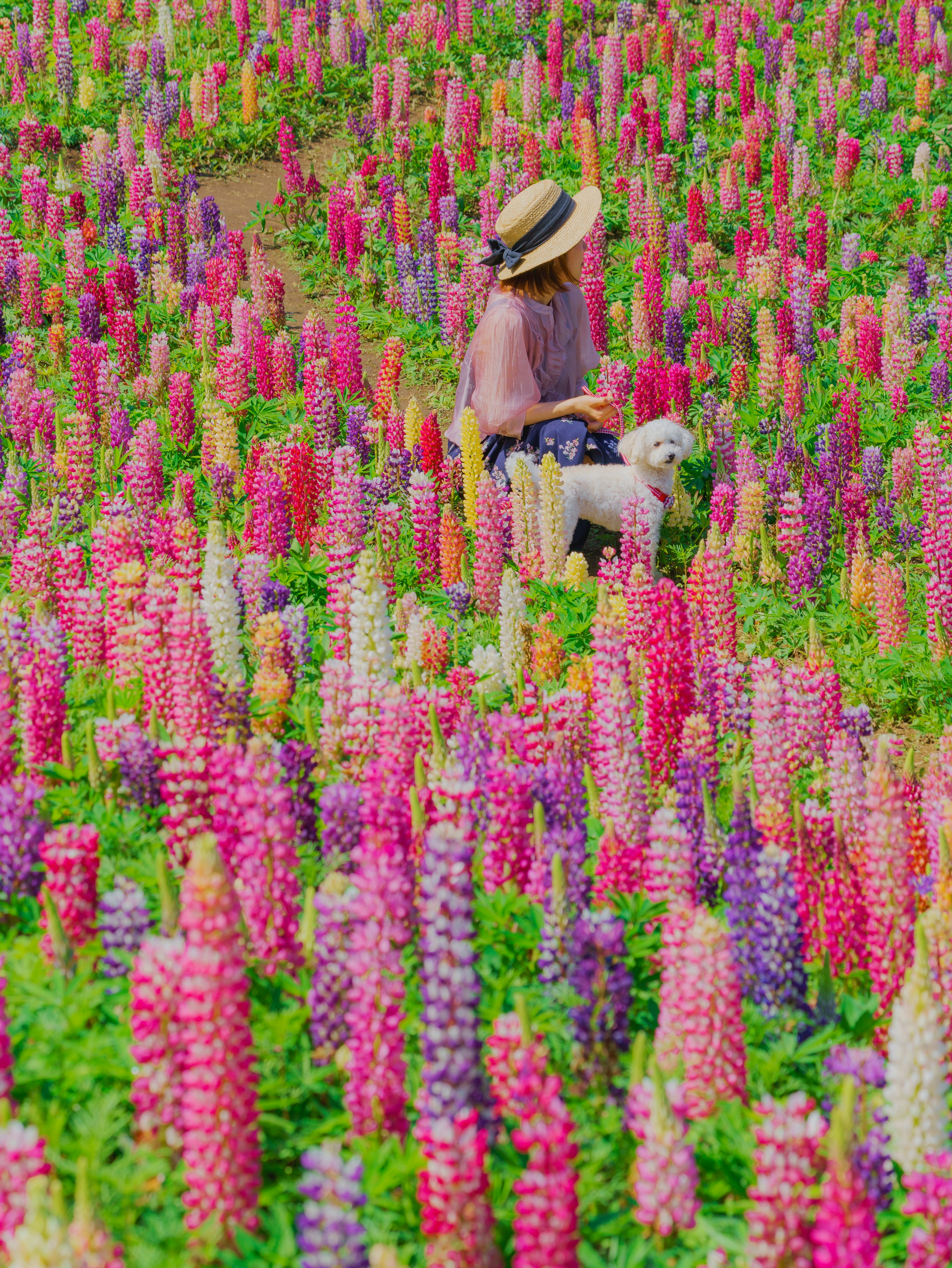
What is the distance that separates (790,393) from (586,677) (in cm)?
436

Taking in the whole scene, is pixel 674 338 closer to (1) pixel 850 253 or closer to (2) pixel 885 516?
(1) pixel 850 253

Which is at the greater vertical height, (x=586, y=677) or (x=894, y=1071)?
(x=586, y=677)

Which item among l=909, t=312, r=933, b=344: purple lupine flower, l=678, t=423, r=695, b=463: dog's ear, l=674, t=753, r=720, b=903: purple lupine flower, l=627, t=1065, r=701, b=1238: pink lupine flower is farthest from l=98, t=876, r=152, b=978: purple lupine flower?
l=909, t=312, r=933, b=344: purple lupine flower

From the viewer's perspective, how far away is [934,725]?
6.00 metres

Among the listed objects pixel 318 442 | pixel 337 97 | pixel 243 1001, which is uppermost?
pixel 337 97

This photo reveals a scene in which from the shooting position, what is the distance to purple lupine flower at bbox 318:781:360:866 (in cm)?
395

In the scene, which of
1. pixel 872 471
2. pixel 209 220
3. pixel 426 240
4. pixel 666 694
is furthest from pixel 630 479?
pixel 209 220

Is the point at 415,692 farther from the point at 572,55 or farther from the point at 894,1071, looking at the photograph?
the point at 572,55

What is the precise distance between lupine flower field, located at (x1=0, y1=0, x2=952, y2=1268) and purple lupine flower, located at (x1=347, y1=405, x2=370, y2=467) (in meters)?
0.03

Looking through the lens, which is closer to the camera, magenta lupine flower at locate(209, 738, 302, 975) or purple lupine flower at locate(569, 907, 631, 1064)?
purple lupine flower at locate(569, 907, 631, 1064)

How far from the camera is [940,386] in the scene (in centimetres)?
893

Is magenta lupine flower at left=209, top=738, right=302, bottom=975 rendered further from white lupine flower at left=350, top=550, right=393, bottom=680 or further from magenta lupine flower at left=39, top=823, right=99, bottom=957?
white lupine flower at left=350, top=550, right=393, bottom=680

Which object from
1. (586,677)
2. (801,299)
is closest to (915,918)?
(586,677)

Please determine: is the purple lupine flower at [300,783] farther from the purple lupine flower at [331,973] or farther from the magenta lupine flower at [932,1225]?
the magenta lupine flower at [932,1225]
